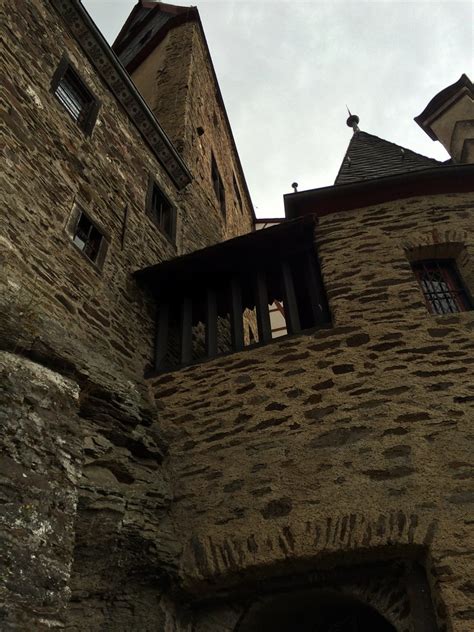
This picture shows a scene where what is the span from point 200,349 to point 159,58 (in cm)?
994

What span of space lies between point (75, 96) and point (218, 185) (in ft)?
21.0

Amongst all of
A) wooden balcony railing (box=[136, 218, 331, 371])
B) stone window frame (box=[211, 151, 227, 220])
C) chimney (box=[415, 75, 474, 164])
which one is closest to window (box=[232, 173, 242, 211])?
stone window frame (box=[211, 151, 227, 220])

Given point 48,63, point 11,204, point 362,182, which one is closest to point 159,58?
point 48,63

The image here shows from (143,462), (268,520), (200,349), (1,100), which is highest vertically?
(1,100)

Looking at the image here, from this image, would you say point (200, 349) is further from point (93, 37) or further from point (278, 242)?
point (93, 37)

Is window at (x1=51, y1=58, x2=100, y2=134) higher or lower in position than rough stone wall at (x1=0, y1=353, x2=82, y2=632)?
higher

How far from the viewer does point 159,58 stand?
14.2 metres

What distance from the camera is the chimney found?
9.85 metres

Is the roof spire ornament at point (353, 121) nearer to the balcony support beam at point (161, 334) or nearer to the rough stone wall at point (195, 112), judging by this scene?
the rough stone wall at point (195, 112)

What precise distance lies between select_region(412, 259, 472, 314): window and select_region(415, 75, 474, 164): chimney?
442 centimetres

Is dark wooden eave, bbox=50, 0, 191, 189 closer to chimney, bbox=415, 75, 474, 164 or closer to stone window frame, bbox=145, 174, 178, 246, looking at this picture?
stone window frame, bbox=145, 174, 178, 246

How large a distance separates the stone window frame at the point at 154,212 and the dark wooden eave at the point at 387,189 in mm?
2350

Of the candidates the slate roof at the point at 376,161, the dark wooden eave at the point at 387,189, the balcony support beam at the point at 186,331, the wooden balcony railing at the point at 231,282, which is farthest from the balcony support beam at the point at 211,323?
the slate roof at the point at 376,161

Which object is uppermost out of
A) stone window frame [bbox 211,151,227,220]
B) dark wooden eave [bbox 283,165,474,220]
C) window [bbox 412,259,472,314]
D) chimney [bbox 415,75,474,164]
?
stone window frame [bbox 211,151,227,220]
